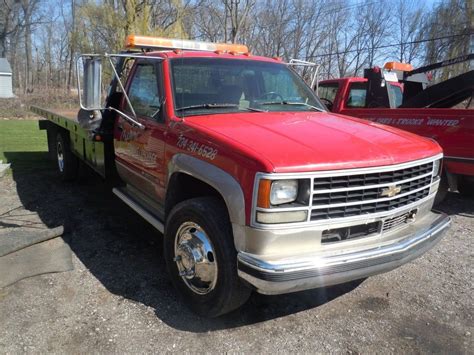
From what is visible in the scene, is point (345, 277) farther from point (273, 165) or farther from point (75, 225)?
point (75, 225)

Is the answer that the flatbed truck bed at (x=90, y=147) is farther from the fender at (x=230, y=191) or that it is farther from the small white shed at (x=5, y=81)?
the small white shed at (x=5, y=81)

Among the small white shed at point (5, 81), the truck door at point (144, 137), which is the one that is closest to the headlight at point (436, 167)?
the truck door at point (144, 137)

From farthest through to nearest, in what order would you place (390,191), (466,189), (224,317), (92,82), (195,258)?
(466,189)
(92,82)
(224,317)
(195,258)
(390,191)

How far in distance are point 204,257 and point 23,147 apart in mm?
9843

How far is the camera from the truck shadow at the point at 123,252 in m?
3.62

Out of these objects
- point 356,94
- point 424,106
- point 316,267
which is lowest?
point 316,267

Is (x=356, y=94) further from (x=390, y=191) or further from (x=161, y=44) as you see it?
(x=390, y=191)

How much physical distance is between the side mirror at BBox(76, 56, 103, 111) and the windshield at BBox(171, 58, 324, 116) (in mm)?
713

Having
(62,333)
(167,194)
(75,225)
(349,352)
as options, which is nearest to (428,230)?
(349,352)

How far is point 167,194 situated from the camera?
388cm

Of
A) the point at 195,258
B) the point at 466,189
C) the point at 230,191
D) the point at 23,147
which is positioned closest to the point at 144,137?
the point at 195,258

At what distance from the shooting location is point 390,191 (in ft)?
10.6

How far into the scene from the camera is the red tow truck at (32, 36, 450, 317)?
288 centimetres

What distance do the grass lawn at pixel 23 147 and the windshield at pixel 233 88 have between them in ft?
20.4
